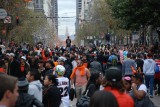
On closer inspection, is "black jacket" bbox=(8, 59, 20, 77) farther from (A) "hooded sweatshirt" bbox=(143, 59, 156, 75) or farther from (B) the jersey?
(B) the jersey

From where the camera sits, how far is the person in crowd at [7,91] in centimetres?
407

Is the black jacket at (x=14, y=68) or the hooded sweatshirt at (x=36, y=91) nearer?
the hooded sweatshirt at (x=36, y=91)

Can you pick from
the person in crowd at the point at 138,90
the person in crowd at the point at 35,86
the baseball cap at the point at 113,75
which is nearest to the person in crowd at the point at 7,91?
the baseball cap at the point at 113,75

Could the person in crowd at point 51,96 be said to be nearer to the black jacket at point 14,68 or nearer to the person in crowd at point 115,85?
the person in crowd at point 115,85

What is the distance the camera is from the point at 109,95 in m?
4.88

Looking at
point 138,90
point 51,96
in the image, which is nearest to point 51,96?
point 51,96

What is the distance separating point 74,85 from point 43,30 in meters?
78.7

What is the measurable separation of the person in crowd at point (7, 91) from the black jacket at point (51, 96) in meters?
4.35

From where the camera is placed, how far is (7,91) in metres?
4.07

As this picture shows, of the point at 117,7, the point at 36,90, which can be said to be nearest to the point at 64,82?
the point at 36,90

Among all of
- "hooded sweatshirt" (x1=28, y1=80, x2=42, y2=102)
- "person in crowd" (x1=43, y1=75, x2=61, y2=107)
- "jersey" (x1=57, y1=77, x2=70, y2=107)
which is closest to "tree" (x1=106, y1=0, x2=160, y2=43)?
"jersey" (x1=57, y1=77, x2=70, y2=107)

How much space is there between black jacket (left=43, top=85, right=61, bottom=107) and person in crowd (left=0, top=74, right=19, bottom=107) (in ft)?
14.3

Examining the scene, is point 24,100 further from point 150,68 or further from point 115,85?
point 150,68

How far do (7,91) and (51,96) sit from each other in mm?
4470
